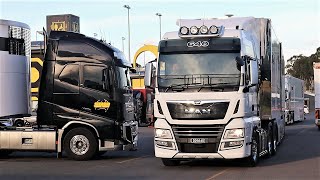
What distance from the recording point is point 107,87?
15.5 metres

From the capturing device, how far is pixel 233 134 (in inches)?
500

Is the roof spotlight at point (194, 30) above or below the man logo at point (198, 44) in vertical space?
above

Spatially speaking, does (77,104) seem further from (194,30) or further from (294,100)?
(294,100)

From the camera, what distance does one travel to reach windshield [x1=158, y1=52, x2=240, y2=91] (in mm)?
12906

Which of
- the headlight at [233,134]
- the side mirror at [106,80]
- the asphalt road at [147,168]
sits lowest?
the asphalt road at [147,168]

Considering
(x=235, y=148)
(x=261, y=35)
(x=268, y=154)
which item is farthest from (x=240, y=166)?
(x=261, y=35)

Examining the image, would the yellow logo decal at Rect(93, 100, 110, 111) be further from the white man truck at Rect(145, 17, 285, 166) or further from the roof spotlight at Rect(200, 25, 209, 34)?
the roof spotlight at Rect(200, 25, 209, 34)

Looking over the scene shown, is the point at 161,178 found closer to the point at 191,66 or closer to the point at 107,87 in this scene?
the point at 191,66

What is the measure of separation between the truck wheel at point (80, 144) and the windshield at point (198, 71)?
3.46 m

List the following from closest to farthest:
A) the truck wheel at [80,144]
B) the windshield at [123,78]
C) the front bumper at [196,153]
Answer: the front bumper at [196,153], the truck wheel at [80,144], the windshield at [123,78]

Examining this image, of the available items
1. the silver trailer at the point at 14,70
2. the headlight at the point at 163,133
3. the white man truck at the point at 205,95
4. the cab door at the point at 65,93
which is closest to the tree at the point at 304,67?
the silver trailer at the point at 14,70

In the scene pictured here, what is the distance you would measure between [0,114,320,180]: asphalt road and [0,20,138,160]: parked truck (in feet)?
1.75

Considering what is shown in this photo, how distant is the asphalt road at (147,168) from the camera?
484 inches

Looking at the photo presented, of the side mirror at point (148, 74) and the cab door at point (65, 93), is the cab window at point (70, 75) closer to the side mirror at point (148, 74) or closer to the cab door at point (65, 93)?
the cab door at point (65, 93)
